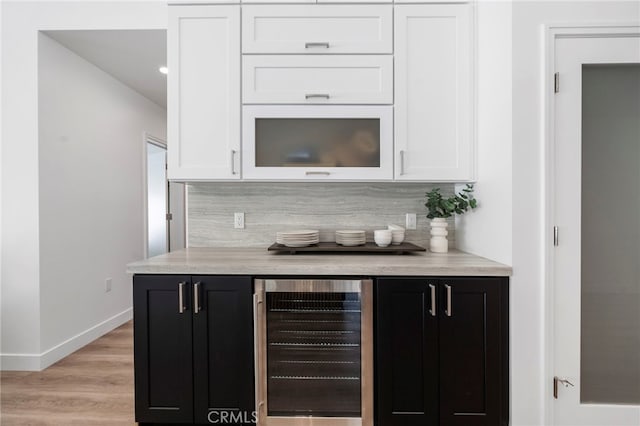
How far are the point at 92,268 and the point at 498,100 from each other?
3.60 metres

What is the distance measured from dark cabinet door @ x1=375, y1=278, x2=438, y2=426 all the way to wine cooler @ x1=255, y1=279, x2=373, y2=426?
65 mm

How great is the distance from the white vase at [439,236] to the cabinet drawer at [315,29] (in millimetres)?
1091

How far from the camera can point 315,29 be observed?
74.4 inches

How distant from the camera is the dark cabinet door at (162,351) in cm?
158

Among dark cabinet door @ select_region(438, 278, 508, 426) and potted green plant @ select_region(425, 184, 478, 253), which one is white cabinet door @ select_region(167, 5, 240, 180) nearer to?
potted green plant @ select_region(425, 184, 478, 253)

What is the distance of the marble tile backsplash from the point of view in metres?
2.27

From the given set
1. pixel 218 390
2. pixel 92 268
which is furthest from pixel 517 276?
pixel 92 268

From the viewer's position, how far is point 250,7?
6.18 feet

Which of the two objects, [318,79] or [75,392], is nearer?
[318,79]

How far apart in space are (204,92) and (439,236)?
171 centimetres

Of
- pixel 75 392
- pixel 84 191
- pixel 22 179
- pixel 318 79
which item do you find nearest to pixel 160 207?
pixel 84 191

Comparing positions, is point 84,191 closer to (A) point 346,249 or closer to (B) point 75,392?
(B) point 75,392

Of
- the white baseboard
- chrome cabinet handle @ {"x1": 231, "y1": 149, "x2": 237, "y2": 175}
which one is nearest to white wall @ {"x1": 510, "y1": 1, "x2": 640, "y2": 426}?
chrome cabinet handle @ {"x1": 231, "y1": 149, "x2": 237, "y2": 175}

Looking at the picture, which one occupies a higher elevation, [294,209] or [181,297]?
[294,209]
